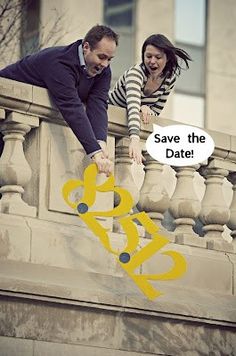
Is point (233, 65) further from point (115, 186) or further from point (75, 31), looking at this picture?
point (115, 186)

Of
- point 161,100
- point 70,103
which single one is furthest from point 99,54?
point 161,100

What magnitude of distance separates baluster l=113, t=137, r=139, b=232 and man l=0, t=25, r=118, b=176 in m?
0.42

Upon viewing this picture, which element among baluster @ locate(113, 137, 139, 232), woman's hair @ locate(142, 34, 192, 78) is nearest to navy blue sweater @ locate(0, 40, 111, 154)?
baluster @ locate(113, 137, 139, 232)

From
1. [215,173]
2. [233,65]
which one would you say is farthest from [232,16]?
[215,173]

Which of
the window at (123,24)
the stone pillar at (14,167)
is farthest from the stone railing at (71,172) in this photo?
the window at (123,24)

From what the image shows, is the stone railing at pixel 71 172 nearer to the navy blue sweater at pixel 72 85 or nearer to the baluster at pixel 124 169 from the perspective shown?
the baluster at pixel 124 169

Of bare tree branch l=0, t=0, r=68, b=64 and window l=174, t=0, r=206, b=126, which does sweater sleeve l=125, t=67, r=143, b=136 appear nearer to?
bare tree branch l=0, t=0, r=68, b=64

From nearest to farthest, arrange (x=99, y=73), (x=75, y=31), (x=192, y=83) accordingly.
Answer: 1. (x=99, y=73)
2. (x=75, y=31)
3. (x=192, y=83)

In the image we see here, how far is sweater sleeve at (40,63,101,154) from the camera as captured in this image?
1323cm

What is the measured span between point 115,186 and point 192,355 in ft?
4.60

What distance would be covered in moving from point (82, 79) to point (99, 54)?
0.94 feet

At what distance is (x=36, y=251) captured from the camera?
1305cm

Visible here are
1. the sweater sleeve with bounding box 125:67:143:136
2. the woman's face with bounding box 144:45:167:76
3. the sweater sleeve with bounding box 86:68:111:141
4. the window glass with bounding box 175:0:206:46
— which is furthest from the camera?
the window glass with bounding box 175:0:206:46

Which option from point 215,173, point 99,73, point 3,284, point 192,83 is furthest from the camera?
point 192,83
